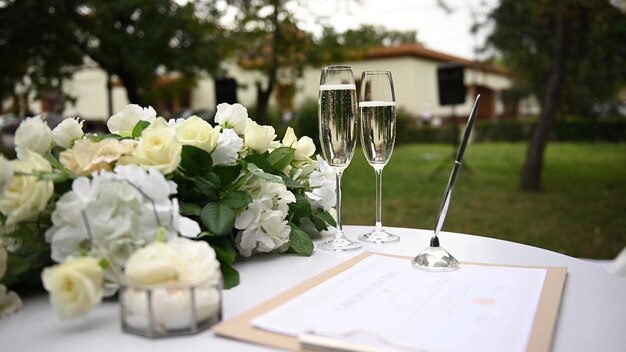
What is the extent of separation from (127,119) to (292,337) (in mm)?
609

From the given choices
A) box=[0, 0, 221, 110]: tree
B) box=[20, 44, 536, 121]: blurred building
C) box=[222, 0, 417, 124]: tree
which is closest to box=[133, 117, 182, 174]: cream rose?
box=[222, 0, 417, 124]: tree

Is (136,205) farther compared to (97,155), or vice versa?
(97,155)

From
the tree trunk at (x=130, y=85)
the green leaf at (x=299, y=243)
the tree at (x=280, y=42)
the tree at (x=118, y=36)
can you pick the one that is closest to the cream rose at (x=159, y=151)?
the green leaf at (x=299, y=243)

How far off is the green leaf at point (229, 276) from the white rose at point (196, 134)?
0.21m

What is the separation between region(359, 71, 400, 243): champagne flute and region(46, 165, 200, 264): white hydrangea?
1.69 ft

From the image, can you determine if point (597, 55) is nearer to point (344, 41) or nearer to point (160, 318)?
point (344, 41)

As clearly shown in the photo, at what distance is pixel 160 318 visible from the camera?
25.6 inches

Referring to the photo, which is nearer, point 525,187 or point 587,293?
point 587,293

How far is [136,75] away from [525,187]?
5635mm

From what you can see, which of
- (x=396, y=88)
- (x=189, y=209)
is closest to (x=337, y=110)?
(x=189, y=209)

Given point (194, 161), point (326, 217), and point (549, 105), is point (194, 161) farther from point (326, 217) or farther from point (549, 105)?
point (549, 105)

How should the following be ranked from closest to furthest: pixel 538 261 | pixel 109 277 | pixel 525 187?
pixel 109 277, pixel 538 261, pixel 525 187

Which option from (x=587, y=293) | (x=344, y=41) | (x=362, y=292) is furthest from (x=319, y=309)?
(x=344, y=41)

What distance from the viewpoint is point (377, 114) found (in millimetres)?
1156
